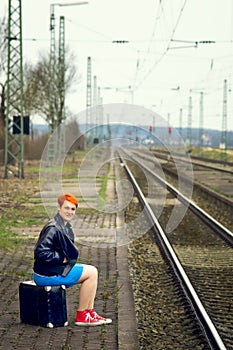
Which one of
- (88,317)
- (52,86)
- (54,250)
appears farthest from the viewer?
(52,86)

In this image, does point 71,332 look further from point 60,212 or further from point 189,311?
point 189,311

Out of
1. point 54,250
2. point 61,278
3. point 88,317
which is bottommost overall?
point 88,317

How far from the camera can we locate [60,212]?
7516 millimetres

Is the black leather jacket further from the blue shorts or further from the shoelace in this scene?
the shoelace

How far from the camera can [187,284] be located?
9.91m

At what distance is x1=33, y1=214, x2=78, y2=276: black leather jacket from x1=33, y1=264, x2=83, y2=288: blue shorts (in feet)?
0.18

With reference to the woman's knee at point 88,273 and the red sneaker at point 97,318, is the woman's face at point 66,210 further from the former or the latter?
the red sneaker at point 97,318

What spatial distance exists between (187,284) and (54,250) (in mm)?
3044

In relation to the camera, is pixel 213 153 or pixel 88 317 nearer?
pixel 88 317

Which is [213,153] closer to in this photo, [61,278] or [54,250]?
[61,278]

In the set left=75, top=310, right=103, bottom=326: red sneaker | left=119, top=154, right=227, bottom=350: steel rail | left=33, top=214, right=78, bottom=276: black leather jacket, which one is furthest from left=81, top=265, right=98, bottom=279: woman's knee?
left=119, top=154, right=227, bottom=350: steel rail

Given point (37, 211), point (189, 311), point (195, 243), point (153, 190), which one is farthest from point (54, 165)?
point (189, 311)

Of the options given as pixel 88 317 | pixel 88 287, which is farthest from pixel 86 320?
pixel 88 287

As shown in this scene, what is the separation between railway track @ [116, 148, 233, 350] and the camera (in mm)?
7625
